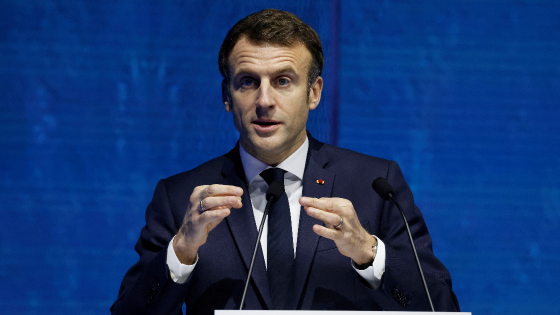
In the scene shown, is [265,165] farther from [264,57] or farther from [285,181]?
[264,57]

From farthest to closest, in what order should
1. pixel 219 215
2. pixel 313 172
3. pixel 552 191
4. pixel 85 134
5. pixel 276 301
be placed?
pixel 552 191 < pixel 85 134 < pixel 313 172 < pixel 276 301 < pixel 219 215

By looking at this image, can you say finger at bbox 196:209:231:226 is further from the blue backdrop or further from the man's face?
the blue backdrop

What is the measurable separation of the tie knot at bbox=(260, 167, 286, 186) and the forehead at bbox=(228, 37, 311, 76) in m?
0.31

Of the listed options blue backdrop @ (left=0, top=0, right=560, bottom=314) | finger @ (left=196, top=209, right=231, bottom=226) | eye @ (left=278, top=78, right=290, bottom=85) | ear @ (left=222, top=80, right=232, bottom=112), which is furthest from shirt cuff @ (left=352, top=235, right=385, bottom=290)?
blue backdrop @ (left=0, top=0, right=560, bottom=314)

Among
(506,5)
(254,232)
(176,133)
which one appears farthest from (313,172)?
(506,5)

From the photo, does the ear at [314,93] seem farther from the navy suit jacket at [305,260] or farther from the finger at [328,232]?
the finger at [328,232]

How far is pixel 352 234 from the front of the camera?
47.8 inches

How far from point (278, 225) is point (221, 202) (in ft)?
1.30

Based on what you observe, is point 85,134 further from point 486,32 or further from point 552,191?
point 552,191

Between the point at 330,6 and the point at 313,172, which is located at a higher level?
the point at 330,6

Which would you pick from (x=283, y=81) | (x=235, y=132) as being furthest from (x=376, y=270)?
(x=235, y=132)

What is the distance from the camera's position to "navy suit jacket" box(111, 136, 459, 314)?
1353 millimetres

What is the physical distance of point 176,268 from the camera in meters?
1.35

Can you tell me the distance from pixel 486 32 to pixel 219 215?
202cm
